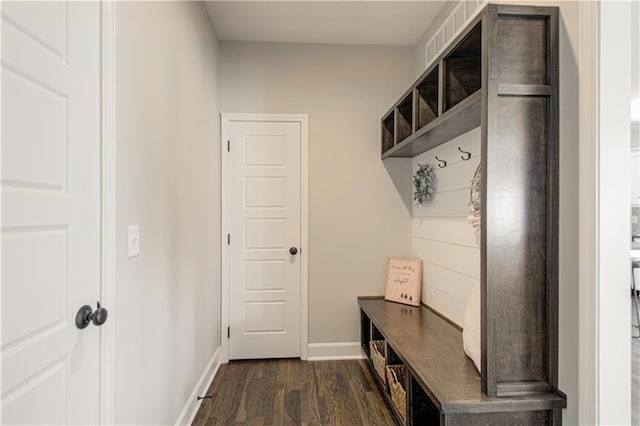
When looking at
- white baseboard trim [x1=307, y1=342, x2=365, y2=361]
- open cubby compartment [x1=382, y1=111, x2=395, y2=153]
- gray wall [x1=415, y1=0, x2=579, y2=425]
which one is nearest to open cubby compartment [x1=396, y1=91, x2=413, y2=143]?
open cubby compartment [x1=382, y1=111, x2=395, y2=153]

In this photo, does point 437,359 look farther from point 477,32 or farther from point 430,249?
point 477,32

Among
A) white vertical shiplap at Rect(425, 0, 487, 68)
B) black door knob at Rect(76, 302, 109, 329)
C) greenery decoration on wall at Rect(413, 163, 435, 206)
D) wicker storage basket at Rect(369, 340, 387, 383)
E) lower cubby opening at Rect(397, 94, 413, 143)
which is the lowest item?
wicker storage basket at Rect(369, 340, 387, 383)

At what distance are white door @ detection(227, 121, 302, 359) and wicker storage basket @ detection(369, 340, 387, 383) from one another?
0.74 meters

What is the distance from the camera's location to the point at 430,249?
2.73 m

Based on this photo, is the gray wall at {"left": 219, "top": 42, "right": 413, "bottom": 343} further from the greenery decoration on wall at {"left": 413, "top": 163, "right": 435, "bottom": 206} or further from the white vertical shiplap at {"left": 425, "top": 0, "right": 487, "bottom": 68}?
the white vertical shiplap at {"left": 425, "top": 0, "right": 487, "bottom": 68}

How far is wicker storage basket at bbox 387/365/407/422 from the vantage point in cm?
Result: 194

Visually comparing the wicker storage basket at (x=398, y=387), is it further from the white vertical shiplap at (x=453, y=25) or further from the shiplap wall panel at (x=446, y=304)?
the white vertical shiplap at (x=453, y=25)

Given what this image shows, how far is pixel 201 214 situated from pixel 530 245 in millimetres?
2026

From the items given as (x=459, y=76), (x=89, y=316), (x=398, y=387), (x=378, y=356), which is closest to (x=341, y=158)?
(x=459, y=76)

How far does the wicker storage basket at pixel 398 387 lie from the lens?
194cm

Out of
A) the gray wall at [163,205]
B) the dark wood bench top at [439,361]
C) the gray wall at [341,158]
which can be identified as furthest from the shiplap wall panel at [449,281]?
the gray wall at [163,205]

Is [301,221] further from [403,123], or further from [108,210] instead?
[108,210]

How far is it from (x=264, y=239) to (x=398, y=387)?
63.6 inches

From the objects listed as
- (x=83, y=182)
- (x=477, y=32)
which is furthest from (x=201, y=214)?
(x=477, y=32)
